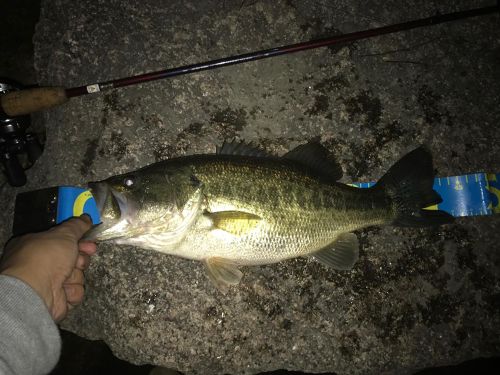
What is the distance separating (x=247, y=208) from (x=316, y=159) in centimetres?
68

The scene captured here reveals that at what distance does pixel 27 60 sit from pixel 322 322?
148 inches

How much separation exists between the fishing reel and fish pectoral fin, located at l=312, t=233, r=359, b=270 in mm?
2309

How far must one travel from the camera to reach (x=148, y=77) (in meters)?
2.39

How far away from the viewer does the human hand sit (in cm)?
178

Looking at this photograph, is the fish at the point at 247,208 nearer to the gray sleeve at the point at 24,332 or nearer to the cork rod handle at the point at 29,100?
the gray sleeve at the point at 24,332

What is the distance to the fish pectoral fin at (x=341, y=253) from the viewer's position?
237 centimetres

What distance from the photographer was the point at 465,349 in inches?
102

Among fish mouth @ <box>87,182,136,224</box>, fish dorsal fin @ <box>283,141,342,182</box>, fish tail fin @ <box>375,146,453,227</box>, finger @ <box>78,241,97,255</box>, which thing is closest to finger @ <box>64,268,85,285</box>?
finger @ <box>78,241,97,255</box>

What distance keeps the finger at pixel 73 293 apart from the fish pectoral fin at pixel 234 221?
1.12m

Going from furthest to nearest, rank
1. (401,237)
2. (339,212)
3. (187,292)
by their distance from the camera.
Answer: (401,237), (187,292), (339,212)

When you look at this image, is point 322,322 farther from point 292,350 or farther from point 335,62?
point 335,62

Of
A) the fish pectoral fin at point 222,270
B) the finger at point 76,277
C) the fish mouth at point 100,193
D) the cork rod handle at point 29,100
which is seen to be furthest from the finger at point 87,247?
the cork rod handle at point 29,100

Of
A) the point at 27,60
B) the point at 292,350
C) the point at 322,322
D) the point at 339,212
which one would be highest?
the point at 27,60

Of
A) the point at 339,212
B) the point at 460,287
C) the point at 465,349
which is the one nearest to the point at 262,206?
the point at 339,212
